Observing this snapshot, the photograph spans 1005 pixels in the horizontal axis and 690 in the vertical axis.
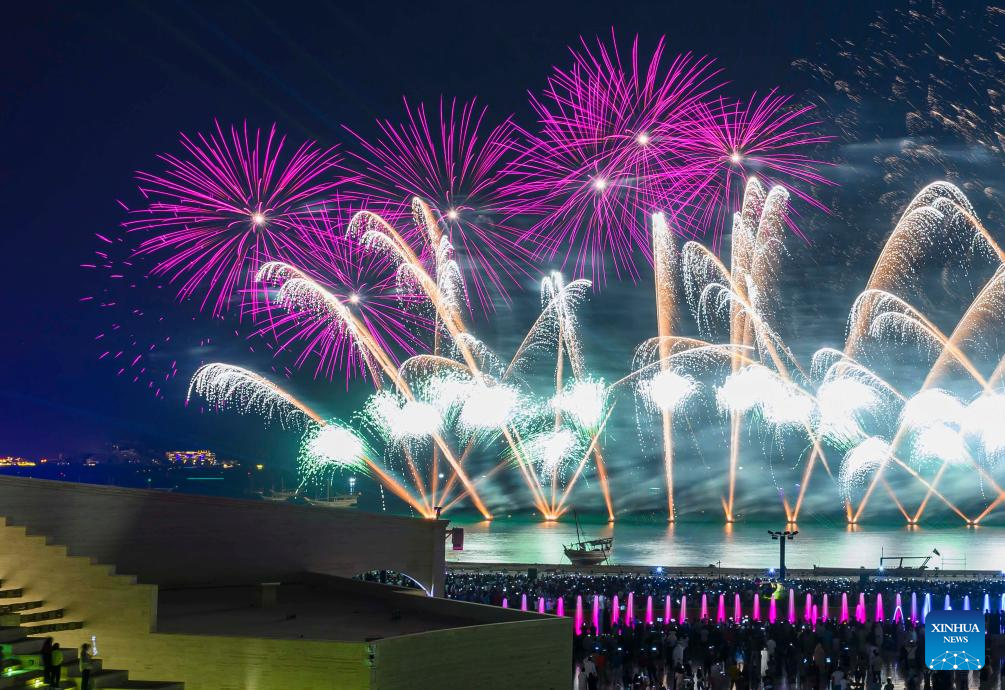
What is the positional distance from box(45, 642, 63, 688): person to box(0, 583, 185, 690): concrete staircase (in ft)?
0.34

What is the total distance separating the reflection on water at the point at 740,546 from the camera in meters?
78.6

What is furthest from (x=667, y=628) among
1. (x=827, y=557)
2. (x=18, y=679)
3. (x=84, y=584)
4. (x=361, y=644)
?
(x=827, y=557)

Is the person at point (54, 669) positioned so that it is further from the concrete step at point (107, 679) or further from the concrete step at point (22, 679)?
the concrete step at point (107, 679)

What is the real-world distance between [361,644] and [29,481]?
793 cm

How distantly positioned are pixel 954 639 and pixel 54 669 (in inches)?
472

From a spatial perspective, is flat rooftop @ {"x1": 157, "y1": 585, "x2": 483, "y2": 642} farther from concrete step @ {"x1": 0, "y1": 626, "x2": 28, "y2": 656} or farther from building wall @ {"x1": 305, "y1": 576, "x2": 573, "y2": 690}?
concrete step @ {"x1": 0, "y1": 626, "x2": 28, "y2": 656}

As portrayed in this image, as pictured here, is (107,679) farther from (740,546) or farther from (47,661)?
(740,546)

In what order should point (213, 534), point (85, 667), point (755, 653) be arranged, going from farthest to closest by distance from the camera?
point (213, 534) → point (755, 653) → point (85, 667)

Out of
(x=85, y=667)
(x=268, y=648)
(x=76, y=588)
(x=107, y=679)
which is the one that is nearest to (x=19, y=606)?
(x=76, y=588)

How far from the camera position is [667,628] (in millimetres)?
23250

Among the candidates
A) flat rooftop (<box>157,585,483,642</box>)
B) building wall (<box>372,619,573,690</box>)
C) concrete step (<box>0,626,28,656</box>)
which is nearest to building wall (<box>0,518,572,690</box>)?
building wall (<box>372,619,573,690</box>)

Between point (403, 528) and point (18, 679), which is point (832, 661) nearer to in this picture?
point (403, 528)

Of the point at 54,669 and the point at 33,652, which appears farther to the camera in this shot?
the point at 33,652

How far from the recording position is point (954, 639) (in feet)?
44.9
